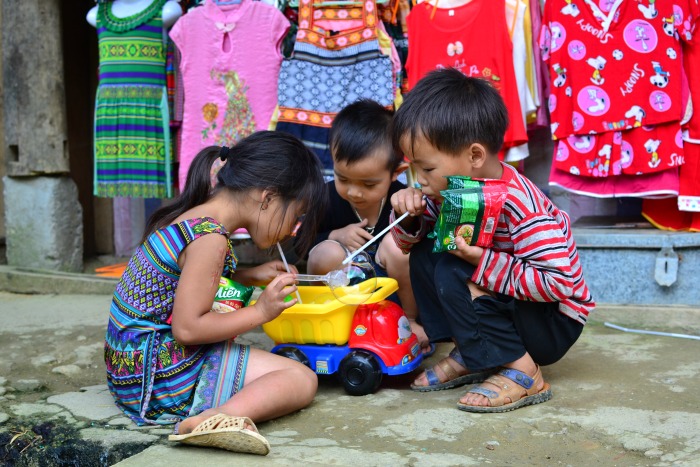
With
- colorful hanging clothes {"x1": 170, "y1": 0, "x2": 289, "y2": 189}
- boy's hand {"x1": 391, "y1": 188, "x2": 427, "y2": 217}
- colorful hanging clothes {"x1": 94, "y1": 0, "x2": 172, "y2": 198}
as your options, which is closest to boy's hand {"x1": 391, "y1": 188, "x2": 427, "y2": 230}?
boy's hand {"x1": 391, "y1": 188, "x2": 427, "y2": 217}

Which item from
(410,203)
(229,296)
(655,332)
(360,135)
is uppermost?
(360,135)

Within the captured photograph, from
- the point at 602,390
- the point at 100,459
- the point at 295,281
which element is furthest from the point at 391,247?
the point at 100,459

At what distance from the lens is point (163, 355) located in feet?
6.61

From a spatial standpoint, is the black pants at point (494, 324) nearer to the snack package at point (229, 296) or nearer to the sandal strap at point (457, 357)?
the sandal strap at point (457, 357)

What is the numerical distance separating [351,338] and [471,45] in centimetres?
185

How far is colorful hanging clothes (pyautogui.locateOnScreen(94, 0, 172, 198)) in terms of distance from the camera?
405 centimetres

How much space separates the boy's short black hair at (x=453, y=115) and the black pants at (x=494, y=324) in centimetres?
35

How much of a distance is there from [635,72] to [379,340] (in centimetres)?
194

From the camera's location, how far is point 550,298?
2092 millimetres

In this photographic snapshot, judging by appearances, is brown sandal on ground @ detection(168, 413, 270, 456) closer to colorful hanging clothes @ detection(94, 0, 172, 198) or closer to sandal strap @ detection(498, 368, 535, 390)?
sandal strap @ detection(498, 368, 535, 390)

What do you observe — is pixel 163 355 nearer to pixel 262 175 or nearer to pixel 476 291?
pixel 262 175

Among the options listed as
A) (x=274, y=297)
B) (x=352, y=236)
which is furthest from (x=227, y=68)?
(x=274, y=297)

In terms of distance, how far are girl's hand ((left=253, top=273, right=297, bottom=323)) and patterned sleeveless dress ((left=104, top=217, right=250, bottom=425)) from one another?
17 cm

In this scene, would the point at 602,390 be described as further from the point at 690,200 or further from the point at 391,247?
the point at 690,200
